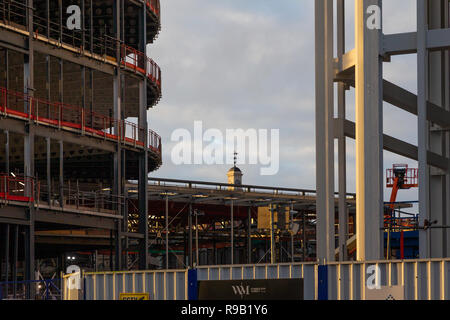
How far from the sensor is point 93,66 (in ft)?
164

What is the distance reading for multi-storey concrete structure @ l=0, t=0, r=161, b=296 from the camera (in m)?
43.8

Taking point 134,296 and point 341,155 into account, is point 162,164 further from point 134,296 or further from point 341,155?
point 134,296

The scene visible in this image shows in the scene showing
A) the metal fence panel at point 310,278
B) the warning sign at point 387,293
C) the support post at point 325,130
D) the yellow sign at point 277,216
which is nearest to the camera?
the metal fence panel at point 310,278

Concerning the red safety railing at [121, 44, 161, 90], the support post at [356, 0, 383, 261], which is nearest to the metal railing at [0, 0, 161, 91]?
the red safety railing at [121, 44, 161, 90]

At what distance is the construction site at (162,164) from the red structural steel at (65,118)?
4.4 inches

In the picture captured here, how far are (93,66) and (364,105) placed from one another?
23986 mm

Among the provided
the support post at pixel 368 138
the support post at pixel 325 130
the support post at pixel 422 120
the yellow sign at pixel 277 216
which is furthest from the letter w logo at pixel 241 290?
the yellow sign at pixel 277 216

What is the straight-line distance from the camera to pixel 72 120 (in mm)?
55531

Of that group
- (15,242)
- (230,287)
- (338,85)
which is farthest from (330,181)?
(15,242)

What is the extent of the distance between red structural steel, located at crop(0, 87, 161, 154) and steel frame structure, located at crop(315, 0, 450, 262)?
16842mm

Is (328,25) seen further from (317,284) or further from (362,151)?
(317,284)

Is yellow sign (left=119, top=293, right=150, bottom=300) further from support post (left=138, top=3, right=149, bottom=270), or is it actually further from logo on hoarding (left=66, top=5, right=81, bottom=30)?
logo on hoarding (left=66, top=5, right=81, bottom=30)

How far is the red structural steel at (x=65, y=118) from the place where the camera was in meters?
44.4

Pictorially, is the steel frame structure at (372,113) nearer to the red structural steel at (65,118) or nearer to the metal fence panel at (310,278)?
the metal fence panel at (310,278)
